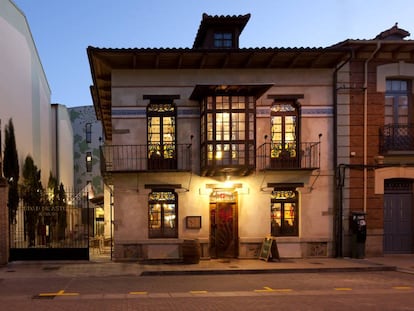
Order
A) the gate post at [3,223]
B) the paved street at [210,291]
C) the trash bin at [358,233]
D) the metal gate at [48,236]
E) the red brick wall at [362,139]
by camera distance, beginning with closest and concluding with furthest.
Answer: the paved street at [210,291] → the gate post at [3,223] → the metal gate at [48,236] → the trash bin at [358,233] → the red brick wall at [362,139]

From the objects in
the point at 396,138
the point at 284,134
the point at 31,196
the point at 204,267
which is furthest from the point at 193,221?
the point at 31,196

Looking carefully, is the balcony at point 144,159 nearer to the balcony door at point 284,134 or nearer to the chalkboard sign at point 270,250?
the balcony door at point 284,134

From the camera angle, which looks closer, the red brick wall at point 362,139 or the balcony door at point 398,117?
the red brick wall at point 362,139

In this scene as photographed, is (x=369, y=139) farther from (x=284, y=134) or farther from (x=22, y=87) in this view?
(x=22, y=87)

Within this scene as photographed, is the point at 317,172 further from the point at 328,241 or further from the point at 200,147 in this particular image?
the point at 200,147

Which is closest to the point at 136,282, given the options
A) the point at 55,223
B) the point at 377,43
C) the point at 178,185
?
the point at 178,185

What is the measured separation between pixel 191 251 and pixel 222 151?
3.61m

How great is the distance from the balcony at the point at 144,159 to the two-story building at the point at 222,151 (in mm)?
36

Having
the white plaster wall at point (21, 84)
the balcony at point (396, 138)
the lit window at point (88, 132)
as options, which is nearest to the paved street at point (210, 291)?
the balcony at point (396, 138)

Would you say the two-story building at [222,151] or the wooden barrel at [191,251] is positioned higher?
the two-story building at [222,151]

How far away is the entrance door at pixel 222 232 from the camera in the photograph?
14.4 m

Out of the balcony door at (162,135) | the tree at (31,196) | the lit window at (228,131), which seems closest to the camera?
the lit window at (228,131)

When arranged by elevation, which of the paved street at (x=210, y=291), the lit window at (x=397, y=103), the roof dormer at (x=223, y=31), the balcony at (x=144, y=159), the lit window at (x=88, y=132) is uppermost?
the roof dormer at (x=223, y=31)

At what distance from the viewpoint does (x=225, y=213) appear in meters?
14.5
